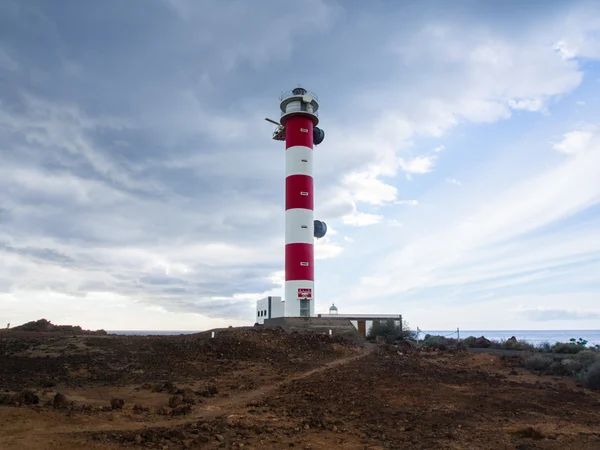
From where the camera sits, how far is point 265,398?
45.3 feet

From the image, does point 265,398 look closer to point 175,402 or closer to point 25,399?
point 175,402

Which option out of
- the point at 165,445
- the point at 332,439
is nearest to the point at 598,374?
the point at 332,439

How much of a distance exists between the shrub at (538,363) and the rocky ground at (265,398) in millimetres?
862

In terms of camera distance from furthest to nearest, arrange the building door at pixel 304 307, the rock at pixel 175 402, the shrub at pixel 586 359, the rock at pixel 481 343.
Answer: the rock at pixel 481 343
the building door at pixel 304 307
the shrub at pixel 586 359
the rock at pixel 175 402

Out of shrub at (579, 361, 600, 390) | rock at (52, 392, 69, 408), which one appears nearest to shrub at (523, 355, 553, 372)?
shrub at (579, 361, 600, 390)

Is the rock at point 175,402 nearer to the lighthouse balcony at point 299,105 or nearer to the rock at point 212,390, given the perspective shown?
the rock at point 212,390

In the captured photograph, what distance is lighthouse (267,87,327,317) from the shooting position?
3181 centimetres

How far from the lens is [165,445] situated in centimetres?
916

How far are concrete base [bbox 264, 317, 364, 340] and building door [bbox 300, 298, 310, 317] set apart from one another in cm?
132

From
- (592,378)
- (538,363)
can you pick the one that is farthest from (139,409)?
(538,363)

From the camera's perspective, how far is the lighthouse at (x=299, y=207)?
31.8 m

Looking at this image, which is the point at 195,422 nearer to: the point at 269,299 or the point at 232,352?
the point at 232,352

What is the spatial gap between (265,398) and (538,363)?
13662 mm

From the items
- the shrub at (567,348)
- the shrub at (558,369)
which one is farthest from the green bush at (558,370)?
the shrub at (567,348)
